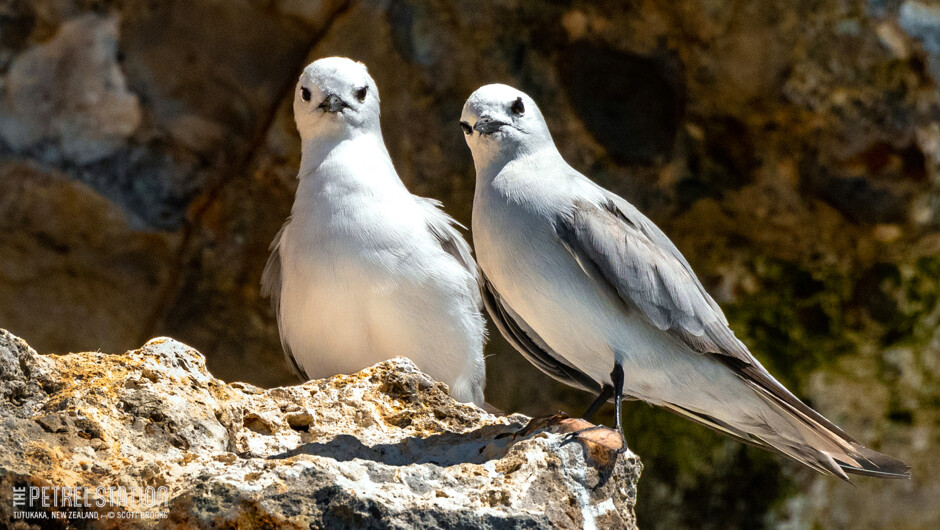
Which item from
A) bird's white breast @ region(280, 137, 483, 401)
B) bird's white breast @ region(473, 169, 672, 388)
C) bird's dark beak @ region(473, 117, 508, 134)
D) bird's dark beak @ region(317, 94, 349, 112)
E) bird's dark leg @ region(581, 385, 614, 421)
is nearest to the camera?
bird's white breast @ region(473, 169, 672, 388)

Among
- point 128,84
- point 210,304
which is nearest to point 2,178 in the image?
point 128,84

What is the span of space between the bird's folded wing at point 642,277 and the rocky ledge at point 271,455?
1.95 feet

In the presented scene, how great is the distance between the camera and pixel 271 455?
325cm

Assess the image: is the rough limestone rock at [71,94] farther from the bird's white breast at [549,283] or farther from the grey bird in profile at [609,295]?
the bird's white breast at [549,283]

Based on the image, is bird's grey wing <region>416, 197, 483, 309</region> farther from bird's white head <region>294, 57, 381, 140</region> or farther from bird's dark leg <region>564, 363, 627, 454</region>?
bird's dark leg <region>564, 363, 627, 454</region>

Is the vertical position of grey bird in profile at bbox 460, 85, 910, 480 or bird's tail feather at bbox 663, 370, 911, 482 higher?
grey bird in profile at bbox 460, 85, 910, 480

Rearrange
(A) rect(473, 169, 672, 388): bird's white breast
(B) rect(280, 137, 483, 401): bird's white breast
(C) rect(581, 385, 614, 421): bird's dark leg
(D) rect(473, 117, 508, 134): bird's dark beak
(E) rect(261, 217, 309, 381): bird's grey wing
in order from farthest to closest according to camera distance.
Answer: (E) rect(261, 217, 309, 381): bird's grey wing → (B) rect(280, 137, 483, 401): bird's white breast → (D) rect(473, 117, 508, 134): bird's dark beak → (C) rect(581, 385, 614, 421): bird's dark leg → (A) rect(473, 169, 672, 388): bird's white breast

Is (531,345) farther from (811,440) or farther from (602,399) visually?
(811,440)

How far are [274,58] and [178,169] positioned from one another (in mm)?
989

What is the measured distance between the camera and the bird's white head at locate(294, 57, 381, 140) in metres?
4.62

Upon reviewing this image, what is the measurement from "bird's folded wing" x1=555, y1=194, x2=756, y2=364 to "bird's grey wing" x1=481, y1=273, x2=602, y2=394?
2.13 feet

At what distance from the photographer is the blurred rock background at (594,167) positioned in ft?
20.6

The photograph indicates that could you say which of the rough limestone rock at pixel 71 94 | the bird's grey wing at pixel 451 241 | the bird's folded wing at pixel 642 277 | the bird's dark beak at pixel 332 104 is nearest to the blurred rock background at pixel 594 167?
the rough limestone rock at pixel 71 94

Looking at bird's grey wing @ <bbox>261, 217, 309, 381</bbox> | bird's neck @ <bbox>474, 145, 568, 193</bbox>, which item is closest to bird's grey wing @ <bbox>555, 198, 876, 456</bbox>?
bird's neck @ <bbox>474, 145, 568, 193</bbox>
